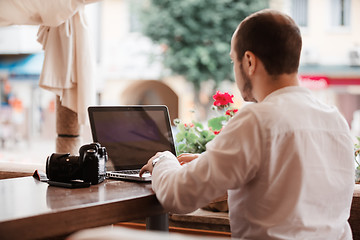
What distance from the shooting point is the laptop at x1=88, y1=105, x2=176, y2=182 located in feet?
6.77

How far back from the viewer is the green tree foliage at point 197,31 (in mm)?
10867

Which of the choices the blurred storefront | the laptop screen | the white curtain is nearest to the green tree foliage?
the blurred storefront

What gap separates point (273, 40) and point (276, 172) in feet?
1.34

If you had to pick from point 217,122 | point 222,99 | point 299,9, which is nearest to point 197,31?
point 299,9

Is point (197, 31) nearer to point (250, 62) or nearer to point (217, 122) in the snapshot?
point (217, 122)

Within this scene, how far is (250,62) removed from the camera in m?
1.50

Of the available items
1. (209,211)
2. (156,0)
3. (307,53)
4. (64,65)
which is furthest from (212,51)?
(209,211)

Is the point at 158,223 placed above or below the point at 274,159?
below

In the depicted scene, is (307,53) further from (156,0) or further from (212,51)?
(156,0)

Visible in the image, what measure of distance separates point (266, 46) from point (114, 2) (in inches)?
476

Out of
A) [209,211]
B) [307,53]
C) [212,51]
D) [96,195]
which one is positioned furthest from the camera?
[307,53]

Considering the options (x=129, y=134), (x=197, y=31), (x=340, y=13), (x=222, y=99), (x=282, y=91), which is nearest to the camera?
(x=282, y=91)

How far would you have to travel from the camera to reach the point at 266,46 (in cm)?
145

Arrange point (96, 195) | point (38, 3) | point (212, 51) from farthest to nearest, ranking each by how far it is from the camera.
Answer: point (212, 51)
point (38, 3)
point (96, 195)
